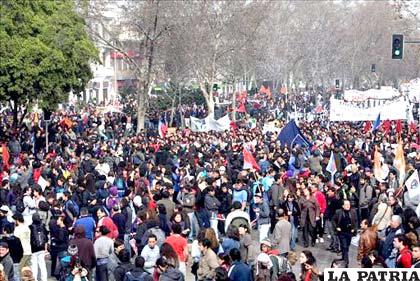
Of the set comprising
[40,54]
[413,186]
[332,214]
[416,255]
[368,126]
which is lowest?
[332,214]

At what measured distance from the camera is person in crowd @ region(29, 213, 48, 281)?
1451 centimetres

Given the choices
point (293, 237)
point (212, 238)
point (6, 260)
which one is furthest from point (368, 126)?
point (6, 260)

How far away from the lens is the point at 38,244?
14578mm

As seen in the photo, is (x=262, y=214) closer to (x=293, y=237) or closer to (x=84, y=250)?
(x=293, y=237)

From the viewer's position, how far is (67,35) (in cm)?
3738

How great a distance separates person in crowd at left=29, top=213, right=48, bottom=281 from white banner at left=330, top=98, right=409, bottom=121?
68.5 feet

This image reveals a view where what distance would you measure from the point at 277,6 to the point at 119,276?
210ft

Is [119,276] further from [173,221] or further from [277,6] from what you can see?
[277,6]

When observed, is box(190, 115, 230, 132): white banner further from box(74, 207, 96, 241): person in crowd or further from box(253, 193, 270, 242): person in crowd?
box(74, 207, 96, 241): person in crowd

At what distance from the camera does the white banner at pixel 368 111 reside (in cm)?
3425

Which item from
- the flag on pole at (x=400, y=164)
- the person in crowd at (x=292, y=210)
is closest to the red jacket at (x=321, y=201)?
the person in crowd at (x=292, y=210)

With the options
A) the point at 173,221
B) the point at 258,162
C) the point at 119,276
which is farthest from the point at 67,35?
the point at 119,276

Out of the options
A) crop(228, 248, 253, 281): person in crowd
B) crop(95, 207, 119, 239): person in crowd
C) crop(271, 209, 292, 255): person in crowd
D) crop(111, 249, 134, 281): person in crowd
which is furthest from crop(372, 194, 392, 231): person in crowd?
crop(111, 249, 134, 281): person in crowd

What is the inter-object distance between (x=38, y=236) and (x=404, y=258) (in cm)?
547
